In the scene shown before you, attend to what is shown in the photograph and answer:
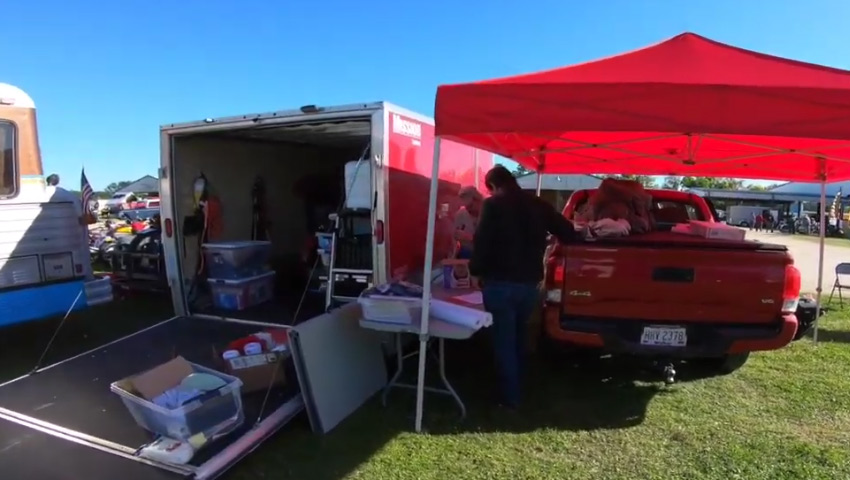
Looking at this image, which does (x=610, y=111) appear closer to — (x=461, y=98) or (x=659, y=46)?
(x=461, y=98)

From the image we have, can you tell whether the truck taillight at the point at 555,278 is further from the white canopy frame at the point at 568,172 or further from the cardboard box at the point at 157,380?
the cardboard box at the point at 157,380

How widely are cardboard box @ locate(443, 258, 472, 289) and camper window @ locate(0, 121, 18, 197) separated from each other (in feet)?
14.8

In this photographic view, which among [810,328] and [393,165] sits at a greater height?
[393,165]

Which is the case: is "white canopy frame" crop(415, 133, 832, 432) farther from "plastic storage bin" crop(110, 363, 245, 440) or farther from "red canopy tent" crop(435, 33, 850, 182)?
"plastic storage bin" crop(110, 363, 245, 440)

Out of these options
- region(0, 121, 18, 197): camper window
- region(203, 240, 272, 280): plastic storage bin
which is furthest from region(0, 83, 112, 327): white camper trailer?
region(203, 240, 272, 280): plastic storage bin

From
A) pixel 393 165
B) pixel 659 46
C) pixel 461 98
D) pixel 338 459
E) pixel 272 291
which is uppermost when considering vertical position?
pixel 659 46

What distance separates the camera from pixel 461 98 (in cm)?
360

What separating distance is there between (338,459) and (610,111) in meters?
2.75

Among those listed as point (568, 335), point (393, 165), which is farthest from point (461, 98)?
point (568, 335)

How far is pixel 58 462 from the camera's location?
3193mm

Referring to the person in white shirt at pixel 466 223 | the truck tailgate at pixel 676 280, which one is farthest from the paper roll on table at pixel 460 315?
the person in white shirt at pixel 466 223

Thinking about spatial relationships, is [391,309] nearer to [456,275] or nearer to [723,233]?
[456,275]

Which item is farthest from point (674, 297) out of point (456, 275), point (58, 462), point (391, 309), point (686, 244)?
point (58, 462)

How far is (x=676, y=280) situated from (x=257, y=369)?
3199mm
